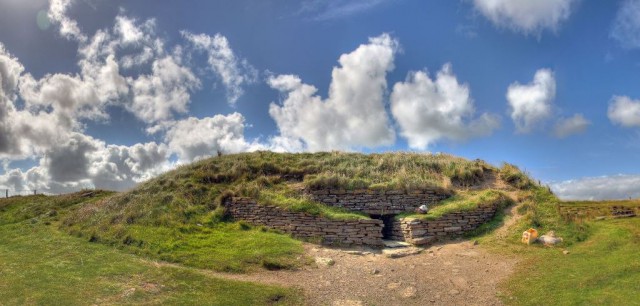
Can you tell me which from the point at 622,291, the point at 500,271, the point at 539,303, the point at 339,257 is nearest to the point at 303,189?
the point at 339,257

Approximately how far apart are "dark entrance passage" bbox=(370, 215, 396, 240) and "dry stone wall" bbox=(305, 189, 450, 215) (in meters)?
0.24

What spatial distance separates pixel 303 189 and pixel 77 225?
1073 cm

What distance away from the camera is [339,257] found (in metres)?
15.6

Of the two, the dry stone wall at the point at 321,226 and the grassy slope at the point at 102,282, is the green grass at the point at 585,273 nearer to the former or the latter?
the dry stone wall at the point at 321,226

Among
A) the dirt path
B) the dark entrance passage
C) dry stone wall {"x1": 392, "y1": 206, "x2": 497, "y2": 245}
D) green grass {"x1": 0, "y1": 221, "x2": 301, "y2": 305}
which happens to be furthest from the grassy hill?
the dark entrance passage

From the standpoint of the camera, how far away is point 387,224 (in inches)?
763

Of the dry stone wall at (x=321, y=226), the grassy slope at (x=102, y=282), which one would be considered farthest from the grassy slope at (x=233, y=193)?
the grassy slope at (x=102, y=282)

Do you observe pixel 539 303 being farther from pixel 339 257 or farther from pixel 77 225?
pixel 77 225

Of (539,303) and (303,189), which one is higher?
(303,189)

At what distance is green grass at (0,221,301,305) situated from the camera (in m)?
10.6

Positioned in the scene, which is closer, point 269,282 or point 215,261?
point 269,282

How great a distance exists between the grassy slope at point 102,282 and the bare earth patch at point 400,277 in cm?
124

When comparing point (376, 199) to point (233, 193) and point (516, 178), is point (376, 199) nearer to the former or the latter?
point (233, 193)

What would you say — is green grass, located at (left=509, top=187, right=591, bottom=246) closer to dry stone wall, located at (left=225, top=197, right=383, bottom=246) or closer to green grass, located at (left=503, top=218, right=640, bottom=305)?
green grass, located at (left=503, top=218, right=640, bottom=305)
